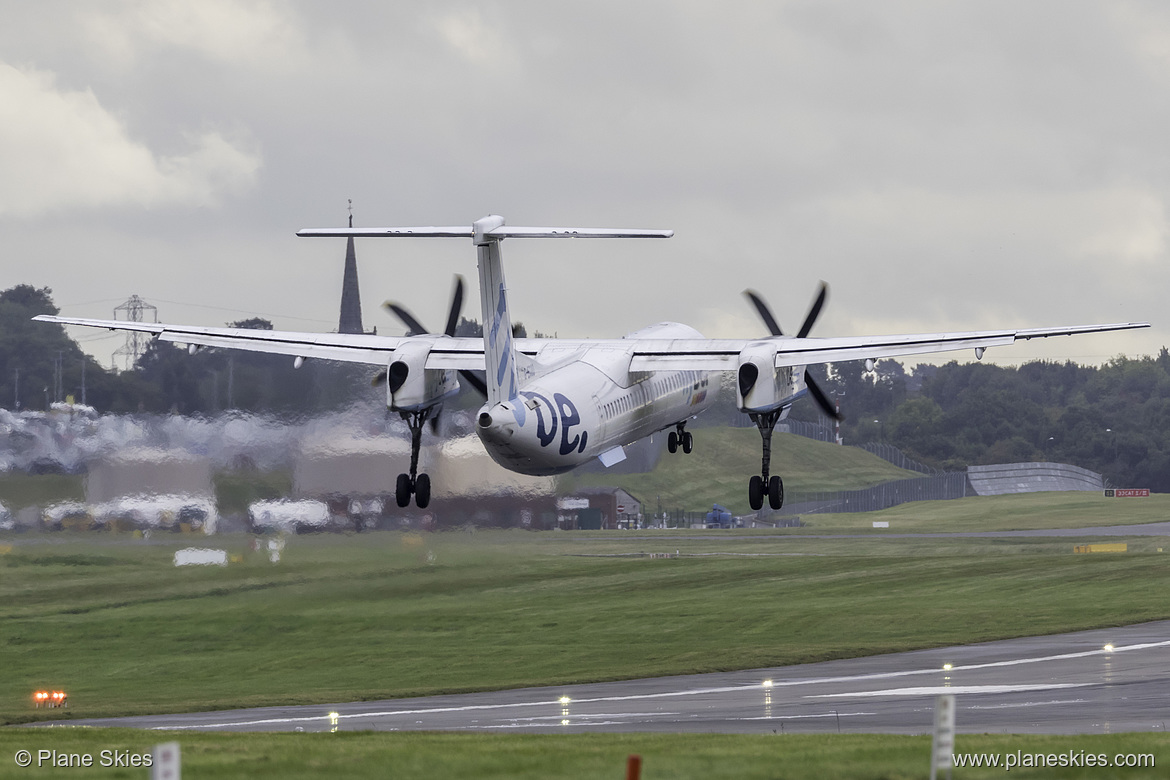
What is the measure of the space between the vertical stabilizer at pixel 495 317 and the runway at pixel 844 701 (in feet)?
30.5

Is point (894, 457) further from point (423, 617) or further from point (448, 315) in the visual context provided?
point (448, 315)

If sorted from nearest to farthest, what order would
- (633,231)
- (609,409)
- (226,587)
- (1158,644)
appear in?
(633,231) → (609,409) → (1158,644) → (226,587)

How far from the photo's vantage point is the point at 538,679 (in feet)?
189

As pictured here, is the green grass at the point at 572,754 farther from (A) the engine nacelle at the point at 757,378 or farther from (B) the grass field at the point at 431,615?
(B) the grass field at the point at 431,615

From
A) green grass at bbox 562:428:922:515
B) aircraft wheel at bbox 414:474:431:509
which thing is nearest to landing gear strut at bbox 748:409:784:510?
aircraft wheel at bbox 414:474:431:509

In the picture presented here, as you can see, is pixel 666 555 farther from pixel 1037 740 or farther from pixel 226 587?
pixel 1037 740

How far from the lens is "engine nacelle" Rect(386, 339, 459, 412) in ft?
139

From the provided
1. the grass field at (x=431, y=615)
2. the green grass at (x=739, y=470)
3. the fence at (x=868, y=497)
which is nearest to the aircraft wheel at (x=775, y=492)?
the grass field at (x=431, y=615)

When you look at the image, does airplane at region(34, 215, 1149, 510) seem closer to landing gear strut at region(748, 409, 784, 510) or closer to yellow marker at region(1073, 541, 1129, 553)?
landing gear strut at region(748, 409, 784, 510)

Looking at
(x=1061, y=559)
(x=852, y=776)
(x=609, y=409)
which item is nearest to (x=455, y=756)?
(x=852, y=776)

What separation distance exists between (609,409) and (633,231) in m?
7.85

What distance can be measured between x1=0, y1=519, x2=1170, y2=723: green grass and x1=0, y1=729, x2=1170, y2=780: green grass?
22.6m

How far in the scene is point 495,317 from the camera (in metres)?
39.5

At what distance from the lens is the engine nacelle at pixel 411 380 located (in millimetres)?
42250
